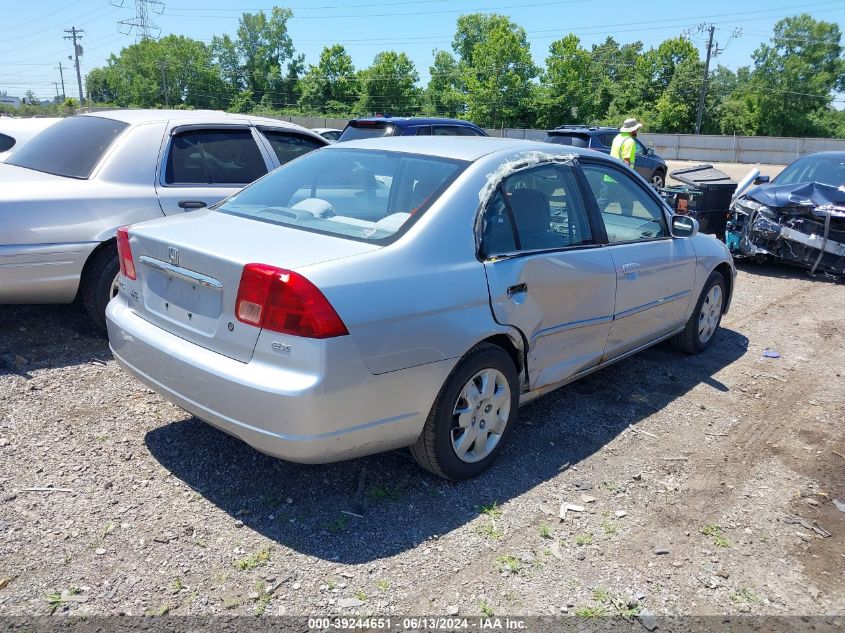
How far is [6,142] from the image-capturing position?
945 cm

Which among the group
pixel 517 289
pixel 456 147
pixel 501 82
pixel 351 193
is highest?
pixel 501 82

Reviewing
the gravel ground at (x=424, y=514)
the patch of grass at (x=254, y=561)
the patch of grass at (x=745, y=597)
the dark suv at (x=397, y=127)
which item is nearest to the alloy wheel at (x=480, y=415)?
the gravel ground at (x=424, y=514)

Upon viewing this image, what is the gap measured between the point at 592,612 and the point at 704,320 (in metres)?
3.63

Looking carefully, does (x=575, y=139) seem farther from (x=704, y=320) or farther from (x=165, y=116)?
(x=165, y=116)

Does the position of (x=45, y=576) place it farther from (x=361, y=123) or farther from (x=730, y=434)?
(x=361, y=123)

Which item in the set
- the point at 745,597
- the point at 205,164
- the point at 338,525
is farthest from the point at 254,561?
the point at 205,164

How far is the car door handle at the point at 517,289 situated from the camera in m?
3.55

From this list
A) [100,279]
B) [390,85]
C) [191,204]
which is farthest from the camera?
[390,85]

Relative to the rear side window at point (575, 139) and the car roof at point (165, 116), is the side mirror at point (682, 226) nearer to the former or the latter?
the car roof at point (165, 116)

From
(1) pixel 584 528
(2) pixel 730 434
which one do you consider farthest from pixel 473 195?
(2) pixel 730 434

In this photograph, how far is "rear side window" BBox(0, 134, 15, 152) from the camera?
9.40 m

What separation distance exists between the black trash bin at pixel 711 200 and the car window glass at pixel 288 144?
5.71 meters

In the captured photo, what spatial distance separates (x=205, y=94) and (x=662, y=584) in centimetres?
10574

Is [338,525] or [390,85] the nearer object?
[338,525]
